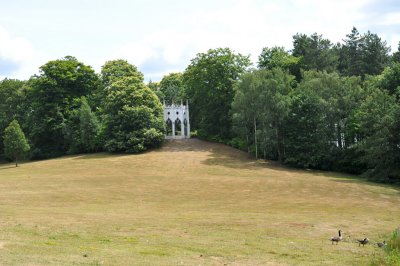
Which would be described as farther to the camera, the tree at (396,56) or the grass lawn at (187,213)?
the tree at (396,56)

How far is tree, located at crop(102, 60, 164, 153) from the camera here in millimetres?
73750

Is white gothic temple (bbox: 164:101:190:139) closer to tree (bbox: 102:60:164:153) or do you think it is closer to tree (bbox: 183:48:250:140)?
tree (bbox: 183:48:250:140)

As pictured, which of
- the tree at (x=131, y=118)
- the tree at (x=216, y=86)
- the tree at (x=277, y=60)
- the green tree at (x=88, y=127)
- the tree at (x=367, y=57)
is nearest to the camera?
the tree at (x=131, y=118)

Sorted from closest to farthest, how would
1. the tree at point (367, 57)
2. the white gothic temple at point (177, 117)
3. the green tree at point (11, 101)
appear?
the white gothic temple at point (177, 117)
the green tree at point (11, 101)
the tree at point (367, 57)

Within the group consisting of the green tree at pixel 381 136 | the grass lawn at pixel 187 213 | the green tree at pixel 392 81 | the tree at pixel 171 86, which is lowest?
the grass lawn at pixel 187 213

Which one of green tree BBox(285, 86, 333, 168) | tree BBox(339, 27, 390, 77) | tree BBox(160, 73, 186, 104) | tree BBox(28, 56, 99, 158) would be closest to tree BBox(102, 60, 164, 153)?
tree BBox(28, 56, 99, 158)

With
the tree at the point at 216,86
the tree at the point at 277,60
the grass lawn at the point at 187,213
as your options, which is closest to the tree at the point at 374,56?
the tree at the point at 277,60

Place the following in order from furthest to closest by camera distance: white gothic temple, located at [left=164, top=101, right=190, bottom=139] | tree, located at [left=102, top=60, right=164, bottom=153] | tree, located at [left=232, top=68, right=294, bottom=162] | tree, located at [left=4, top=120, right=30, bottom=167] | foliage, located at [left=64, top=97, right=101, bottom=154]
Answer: white gothic temple, located at [left=164, top=101, right=190, bottom=139] → foliage, located at [left=64, top=97, right=101, bottom=154] → tree, located at [left=102, top=60, right=164, bottom=153] → tree, located at [left=4, top=120, right=30, bottom=167] → tree, located at [left=232, top=68, right=294, bottom=162]

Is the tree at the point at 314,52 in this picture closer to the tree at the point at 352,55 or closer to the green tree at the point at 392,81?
the tree at the point at 352,55

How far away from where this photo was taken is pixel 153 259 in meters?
16.6

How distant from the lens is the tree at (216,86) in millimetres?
78938

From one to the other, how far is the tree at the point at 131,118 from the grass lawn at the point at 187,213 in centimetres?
775

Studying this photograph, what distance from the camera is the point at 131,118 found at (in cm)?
7388

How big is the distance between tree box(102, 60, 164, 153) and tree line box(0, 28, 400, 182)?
0.53 ft
